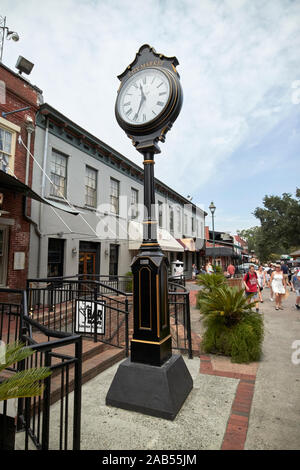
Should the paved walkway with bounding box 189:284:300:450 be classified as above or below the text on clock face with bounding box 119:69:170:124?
below

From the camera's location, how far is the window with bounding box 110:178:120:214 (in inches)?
535

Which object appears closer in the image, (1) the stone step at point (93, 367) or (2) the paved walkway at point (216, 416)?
(2) the paved walkway at point (216, 416)

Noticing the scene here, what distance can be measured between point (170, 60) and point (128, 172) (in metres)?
11.4

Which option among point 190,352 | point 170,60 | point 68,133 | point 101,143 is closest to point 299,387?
point 190,352

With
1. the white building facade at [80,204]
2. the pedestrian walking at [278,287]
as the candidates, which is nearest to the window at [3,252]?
the white building facade at [80,204]

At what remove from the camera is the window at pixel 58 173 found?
33.1 ft

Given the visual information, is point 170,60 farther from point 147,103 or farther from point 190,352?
point 190,352

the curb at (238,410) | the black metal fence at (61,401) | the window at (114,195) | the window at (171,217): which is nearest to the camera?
the black metal fence at (61,401)

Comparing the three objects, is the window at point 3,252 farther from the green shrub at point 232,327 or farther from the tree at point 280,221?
the tree at point 280,221

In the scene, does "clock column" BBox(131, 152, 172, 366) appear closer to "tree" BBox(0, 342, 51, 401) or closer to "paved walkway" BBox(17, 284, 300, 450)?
"paved walkway" BBox(17, 284, 300, 450)

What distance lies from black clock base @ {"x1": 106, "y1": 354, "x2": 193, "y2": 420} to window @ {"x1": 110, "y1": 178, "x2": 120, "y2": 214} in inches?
419

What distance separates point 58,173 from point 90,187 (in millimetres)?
1937

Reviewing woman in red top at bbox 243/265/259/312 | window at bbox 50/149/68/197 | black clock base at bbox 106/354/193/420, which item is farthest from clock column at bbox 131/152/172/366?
window at bbox 50/149/68/197

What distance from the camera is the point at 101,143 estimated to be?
12.4 metres
